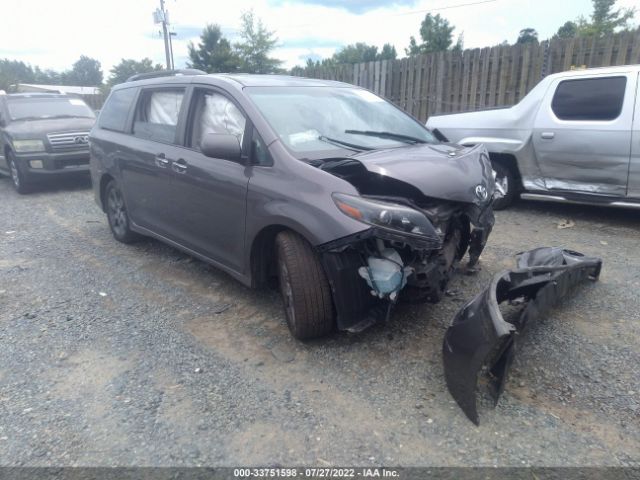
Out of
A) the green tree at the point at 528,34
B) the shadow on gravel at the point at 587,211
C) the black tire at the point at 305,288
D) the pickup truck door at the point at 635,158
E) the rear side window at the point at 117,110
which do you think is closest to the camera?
the black tire at the point at 305,288

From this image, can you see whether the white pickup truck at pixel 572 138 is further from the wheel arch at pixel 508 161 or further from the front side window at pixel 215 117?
the front side window at pixel 215 117

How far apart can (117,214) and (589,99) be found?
5766 mm

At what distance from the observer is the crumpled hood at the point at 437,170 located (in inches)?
125

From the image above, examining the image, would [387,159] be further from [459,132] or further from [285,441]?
[459,132]

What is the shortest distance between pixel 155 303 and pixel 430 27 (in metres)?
41.5

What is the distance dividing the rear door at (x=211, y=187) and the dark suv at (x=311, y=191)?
0.04 feet

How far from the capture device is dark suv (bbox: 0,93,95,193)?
900cm

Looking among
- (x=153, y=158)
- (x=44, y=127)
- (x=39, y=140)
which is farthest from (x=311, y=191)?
(x=44, y=127)

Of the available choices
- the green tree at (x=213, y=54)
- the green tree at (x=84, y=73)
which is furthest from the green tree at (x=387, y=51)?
the green tree at (x=84, y=73)

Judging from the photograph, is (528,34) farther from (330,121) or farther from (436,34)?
(330,121)

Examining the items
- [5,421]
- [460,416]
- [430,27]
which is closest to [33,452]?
[5,421]

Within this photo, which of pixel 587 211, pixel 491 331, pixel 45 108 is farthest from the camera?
pixel 45 108

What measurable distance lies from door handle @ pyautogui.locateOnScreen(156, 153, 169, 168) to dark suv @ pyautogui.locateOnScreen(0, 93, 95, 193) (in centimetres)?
575

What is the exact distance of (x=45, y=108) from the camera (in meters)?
10.1
